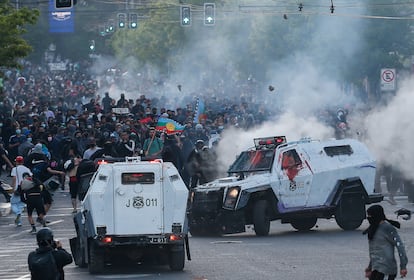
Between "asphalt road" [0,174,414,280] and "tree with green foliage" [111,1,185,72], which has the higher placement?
"tree with green foliage" [111,1,185,72]

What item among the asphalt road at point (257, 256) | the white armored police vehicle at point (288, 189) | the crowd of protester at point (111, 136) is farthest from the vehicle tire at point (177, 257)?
the crowd of protester at point (111, 136)

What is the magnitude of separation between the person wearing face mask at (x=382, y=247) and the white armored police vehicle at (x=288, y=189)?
10226 millimetres

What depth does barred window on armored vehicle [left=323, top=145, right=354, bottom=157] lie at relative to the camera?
2689 centimetres

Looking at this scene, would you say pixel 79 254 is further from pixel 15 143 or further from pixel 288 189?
pixel 15 143

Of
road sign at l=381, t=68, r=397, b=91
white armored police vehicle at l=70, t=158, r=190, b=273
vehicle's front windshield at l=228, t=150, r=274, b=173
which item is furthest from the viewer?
road sign at l=381, t=68, r=397, b=91

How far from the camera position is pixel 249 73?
8331 cm

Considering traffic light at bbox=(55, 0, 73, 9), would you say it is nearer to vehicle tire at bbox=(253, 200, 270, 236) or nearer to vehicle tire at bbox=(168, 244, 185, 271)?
vehicle tire at bbox=(253, 200, 270, 236)

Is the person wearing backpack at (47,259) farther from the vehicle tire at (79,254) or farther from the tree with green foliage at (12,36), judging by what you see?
the tree with green foliage at (12,36)

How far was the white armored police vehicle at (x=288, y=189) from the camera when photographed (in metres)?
25.8

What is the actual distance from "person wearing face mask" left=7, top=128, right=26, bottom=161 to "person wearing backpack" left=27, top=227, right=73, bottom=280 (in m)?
25.7

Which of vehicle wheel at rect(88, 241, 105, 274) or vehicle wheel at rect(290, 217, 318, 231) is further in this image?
→ vehicle wheel at rect(290, 217, 318, 231)

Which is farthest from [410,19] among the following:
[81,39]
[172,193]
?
[81,39]

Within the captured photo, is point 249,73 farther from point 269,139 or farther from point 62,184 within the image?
point 269,139

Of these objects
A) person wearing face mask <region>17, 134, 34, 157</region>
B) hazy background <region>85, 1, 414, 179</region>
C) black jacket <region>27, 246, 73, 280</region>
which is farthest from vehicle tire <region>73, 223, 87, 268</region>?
person wearing face mask <region>17, 134, 34, 157</region>
